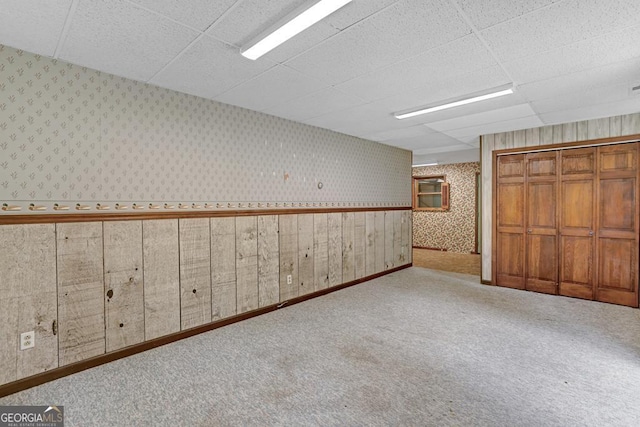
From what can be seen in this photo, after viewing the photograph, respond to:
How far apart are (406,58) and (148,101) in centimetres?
253

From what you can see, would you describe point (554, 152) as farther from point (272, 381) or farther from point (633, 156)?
point (272, 381)

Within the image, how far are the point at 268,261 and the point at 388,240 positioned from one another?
301cm

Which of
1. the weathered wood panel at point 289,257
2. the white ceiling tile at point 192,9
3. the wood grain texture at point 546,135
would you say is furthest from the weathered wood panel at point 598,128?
the white ceiling tile at point 192,9

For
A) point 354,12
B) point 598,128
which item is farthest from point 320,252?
point 598,128

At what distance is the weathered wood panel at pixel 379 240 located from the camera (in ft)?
19.7

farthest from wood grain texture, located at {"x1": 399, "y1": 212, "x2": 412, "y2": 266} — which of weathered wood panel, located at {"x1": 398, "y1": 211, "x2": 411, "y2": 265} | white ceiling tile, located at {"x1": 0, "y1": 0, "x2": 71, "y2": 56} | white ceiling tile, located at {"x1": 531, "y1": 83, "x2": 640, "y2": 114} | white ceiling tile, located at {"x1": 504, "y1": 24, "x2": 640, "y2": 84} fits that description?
white ceiling tile, located at {"x1": 0, "y1": 0, "x2": 71, "y2": 56}

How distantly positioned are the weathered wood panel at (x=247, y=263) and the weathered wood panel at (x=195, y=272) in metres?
0.39

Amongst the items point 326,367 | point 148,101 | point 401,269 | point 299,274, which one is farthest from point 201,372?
point 401,269

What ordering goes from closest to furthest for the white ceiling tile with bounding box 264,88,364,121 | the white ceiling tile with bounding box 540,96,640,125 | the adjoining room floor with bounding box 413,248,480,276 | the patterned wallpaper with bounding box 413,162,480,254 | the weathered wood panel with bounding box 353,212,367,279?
the white ceiling tile with bounding box 264,88,364,121, the white ceiling tile with bounding box 540,96,640,125, the weathered wood panel with bounding box 353,212,367,279, the adjoining room floor with bounding box 413,248,480,276, the patterned wallpaper with bounding box 413,162,480,254

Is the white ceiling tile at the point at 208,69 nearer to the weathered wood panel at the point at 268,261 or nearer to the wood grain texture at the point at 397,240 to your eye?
the weathered wood panel at the point at 268,261

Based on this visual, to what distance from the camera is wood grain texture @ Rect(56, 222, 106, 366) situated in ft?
8.50

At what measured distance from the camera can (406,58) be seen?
260 centimetres

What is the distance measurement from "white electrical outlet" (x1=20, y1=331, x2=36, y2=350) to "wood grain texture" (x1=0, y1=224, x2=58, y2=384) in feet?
0.07

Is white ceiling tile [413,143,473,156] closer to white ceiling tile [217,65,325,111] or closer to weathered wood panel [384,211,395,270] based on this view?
weathered wood panel [384,211,395,270]
